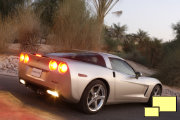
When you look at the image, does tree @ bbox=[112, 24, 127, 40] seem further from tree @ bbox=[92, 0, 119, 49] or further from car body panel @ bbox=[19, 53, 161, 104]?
car body panel @ bbox=[19, 53, 161, 104]

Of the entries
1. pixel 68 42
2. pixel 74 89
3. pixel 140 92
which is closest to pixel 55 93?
pixel 74 89

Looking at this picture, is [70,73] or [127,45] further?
[127,45]

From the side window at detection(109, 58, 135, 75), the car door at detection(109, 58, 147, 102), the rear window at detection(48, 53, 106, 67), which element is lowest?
the car door at detection(109, 58, 147, 102)

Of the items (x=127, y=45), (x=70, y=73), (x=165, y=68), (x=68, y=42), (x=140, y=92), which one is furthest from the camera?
(x=127, y=45)

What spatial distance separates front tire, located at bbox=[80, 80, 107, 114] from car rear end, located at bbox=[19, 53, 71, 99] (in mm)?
378

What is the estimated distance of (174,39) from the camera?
25.3m

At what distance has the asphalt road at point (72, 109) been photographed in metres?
5.48


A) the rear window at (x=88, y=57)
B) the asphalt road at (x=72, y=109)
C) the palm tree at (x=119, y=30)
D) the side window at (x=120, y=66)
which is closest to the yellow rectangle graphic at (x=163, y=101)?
the asphalt road at (x=72, y=109)

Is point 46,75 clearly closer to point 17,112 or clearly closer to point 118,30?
point 17,112

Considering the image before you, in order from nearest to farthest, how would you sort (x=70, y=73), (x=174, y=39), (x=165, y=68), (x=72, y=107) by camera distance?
1. (x=70, y=73)
2. (x=72, y=107)
3. (x=165, y=68)
4. (x=174, y=39)

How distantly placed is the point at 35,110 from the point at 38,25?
10319mm

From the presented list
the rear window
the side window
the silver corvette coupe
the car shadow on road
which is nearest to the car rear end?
the silver corvette coupe

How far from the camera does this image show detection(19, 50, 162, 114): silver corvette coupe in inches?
207

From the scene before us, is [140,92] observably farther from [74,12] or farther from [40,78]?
[74,12]
